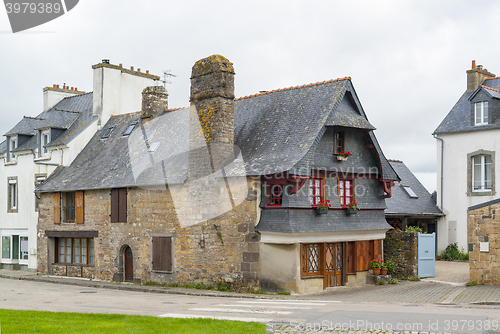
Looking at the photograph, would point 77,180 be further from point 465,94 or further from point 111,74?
point 465,94

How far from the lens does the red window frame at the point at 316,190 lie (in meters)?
17.5

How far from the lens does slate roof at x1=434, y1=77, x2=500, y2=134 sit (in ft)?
88.2

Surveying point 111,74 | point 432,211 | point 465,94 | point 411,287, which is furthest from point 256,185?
point 465,94

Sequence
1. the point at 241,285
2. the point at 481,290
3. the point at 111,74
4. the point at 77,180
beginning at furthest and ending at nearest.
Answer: the point at 111,74 < the point at 77,180 < the point at 241,285 < the point at 481,290

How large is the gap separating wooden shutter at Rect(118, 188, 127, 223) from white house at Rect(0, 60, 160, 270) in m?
5.68

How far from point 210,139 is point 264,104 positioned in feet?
10.1

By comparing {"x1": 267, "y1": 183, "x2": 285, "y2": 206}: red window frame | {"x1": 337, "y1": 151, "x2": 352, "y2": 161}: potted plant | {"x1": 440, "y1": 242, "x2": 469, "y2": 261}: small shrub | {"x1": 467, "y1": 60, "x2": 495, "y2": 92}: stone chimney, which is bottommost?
{"x1": 440, "y1": 242, "x2": 469, "y2": 261}: small shrub

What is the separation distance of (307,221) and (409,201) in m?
13.2

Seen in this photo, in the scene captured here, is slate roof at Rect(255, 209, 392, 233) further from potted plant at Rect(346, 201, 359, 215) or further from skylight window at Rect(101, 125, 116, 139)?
skylight window at Rect(101, 125, 116, 139)

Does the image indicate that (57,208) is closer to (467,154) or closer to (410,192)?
(410,192)

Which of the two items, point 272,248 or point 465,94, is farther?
point 465,94

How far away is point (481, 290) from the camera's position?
1611cm

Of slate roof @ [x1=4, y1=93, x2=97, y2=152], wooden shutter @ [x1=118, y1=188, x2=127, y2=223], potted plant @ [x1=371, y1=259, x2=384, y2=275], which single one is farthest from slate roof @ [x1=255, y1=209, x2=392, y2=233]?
slate roof @ [x1=4, y1=93, x2=97, y2=152]

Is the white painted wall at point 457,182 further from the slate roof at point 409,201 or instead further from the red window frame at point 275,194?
the red window frame at point 275,194
